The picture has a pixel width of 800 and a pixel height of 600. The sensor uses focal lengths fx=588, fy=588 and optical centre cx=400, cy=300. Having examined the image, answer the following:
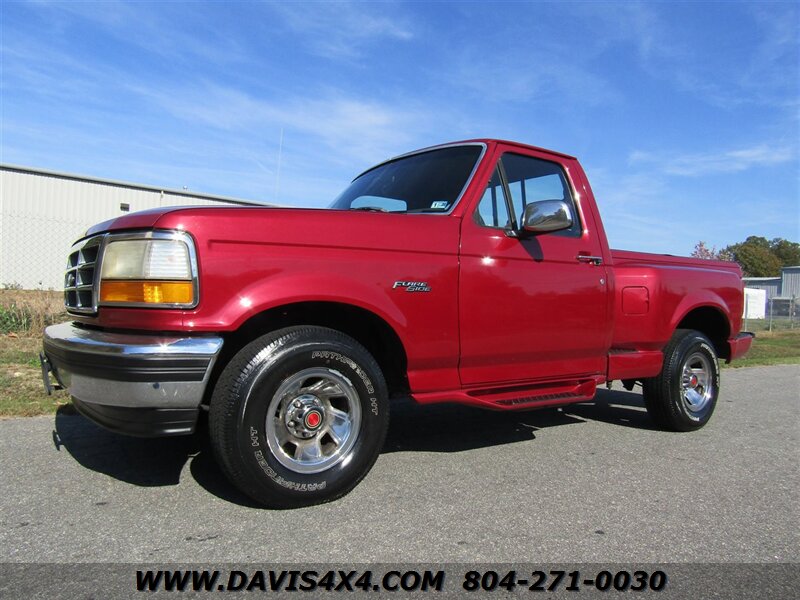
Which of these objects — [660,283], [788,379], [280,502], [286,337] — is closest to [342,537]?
[280,502]

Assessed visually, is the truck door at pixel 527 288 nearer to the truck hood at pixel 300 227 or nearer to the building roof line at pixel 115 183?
the truck hood at pixel 300 227

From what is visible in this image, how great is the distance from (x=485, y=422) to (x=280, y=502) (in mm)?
2528

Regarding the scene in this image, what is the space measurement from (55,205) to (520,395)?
18423 mm

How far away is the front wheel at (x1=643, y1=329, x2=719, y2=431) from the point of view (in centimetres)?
489

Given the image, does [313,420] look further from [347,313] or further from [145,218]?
[145,218]

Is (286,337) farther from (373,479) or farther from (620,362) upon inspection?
(620,362)

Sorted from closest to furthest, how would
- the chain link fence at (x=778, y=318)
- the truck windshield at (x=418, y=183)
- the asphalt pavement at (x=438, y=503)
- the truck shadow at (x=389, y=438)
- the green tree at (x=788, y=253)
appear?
1. the asphalt pavement at (x=438, y=503)
2. the truck shadow at (x=389, y=438)
3. the truck windshield at (x=418, y=183)
4. the chain link fence at (x=778, y=318)
5. the green tree at (x=788, y=253)

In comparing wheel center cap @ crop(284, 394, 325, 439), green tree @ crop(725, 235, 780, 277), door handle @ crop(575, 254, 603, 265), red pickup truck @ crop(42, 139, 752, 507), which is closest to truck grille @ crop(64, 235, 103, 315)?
red pickup truck @ crop(42, 139, 752, 507)

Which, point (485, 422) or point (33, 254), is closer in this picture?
point (485, 422)

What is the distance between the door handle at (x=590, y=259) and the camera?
4256 mm

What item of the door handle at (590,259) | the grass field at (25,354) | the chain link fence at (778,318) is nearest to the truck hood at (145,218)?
the door handle at (590,259)

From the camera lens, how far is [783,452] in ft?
14.6

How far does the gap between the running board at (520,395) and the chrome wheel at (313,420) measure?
50 centimetres

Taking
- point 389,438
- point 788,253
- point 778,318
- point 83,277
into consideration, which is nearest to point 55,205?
point 83,277
